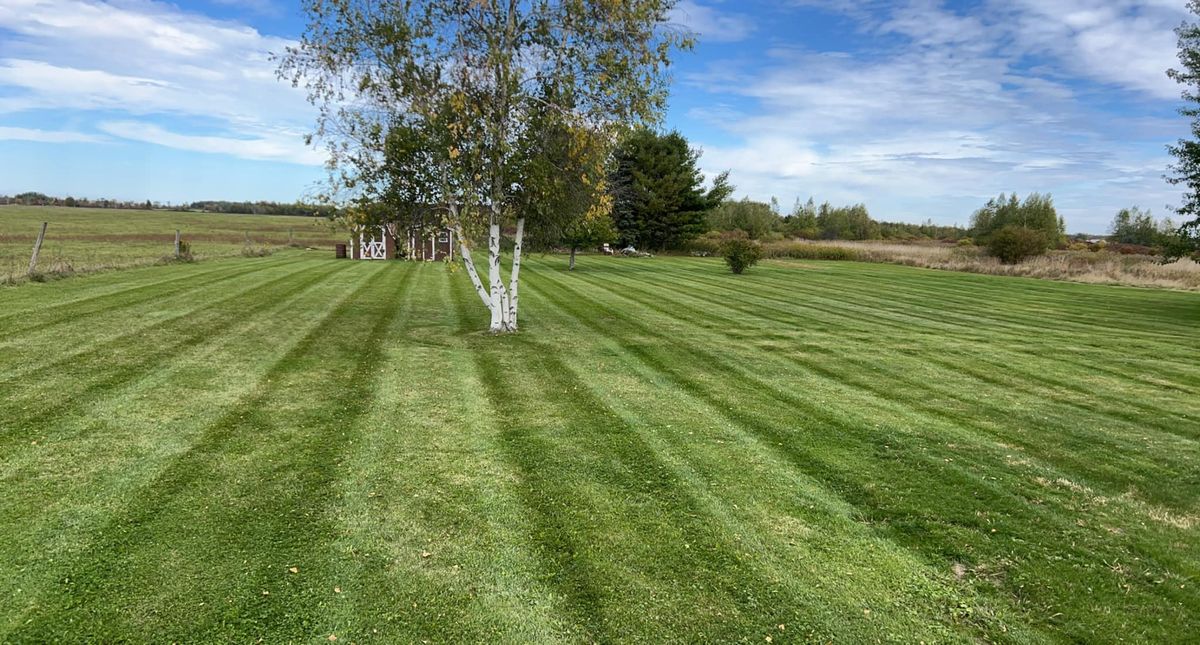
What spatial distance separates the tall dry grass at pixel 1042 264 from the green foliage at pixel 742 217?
20223 mm

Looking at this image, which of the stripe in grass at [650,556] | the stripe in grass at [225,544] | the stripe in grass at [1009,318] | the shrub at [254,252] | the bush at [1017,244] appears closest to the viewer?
the stripe in grass at [225,544]

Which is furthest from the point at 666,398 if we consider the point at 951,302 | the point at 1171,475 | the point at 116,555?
the point at 951,302

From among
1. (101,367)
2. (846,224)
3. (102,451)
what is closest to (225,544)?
(102,451)

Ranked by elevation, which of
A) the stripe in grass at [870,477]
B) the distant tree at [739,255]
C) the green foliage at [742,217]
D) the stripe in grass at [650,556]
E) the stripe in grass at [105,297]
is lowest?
the stripe in grass at [650,556]


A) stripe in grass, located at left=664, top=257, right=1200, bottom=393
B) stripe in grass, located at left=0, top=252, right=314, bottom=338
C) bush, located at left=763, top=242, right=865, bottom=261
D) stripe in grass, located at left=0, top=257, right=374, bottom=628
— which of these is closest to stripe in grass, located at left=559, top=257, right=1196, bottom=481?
stripe in grass, located at left=664, top=257, right=1200, bottom=393

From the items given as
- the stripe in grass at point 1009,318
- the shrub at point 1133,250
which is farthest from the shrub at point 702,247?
the shrub at point 1133,250

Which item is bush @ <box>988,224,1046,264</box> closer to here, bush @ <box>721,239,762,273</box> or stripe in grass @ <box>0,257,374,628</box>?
bush @ <box>721,239,762,273</box>

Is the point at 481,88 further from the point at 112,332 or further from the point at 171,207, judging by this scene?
the point at 171,207

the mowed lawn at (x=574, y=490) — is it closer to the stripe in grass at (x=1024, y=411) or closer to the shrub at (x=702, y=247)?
the stripe in grass at (x=1024, y=411)

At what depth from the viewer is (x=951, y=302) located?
22.2 m

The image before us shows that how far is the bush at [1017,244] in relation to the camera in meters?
42.8

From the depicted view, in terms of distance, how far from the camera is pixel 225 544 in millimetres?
4203

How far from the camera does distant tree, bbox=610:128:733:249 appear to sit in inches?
1988

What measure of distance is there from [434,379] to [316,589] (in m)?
5.20
